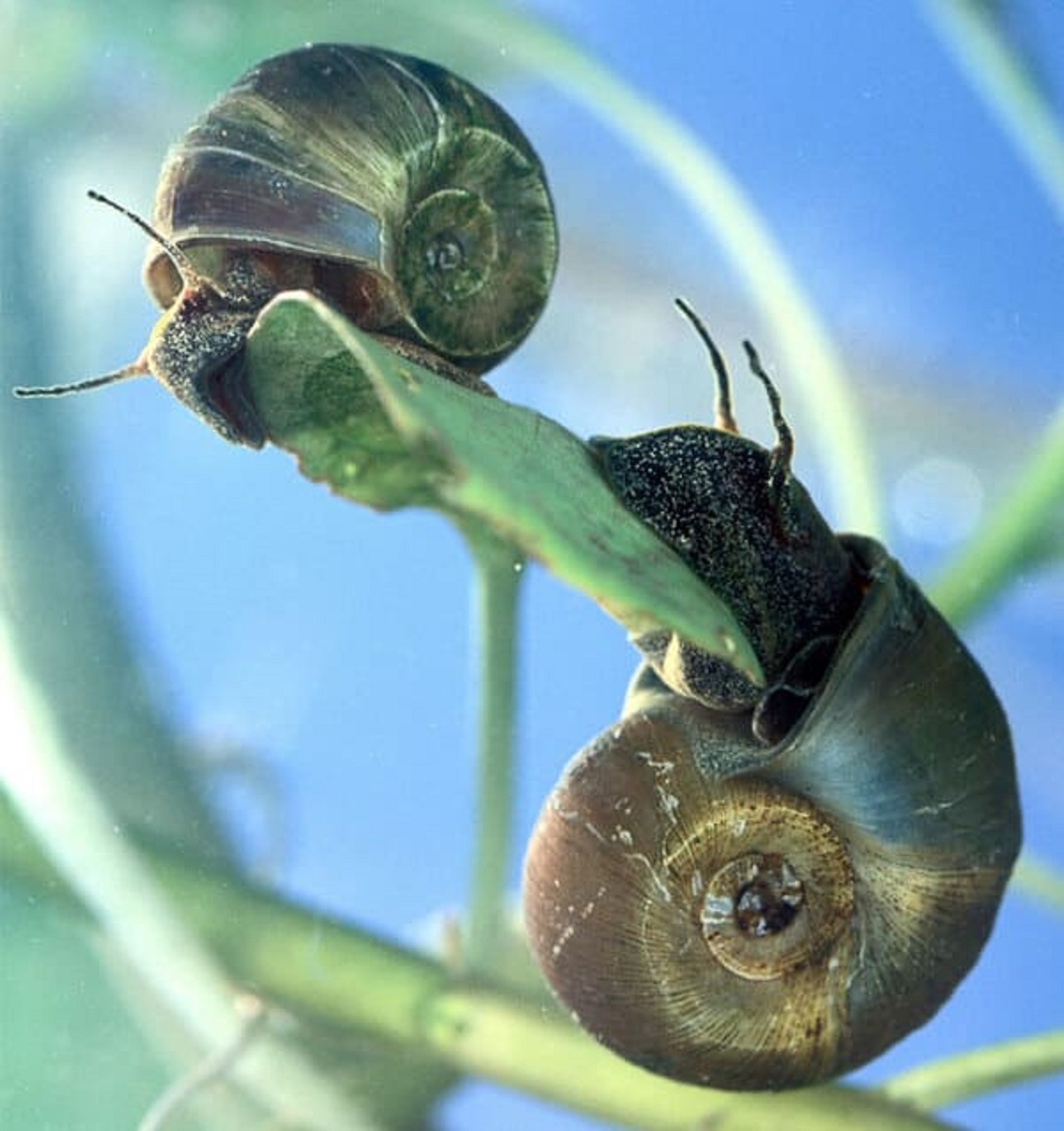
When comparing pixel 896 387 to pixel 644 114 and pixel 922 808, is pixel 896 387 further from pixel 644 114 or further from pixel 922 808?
pixel 922 808

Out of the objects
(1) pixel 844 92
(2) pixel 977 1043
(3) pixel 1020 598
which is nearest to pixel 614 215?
(1) pixel 844 92

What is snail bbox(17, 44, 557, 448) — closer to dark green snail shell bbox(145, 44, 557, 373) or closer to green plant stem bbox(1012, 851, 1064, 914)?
dark green snail shell bbox(145, 44, 557, 373)

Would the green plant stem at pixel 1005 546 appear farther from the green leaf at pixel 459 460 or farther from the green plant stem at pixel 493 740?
the green leaf at pixel 459 460

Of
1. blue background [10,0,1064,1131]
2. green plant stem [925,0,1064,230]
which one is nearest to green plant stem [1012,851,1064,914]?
blue background [10,0,1064,1131]

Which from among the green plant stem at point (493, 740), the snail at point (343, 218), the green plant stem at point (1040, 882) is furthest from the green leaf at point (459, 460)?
the green plant stem at point (1040, 882)

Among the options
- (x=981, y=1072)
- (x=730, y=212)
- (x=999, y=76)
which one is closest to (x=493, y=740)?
(x=981, y=1072)

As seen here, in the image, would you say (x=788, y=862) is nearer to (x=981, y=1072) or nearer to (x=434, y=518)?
(x=981, y=1072)
